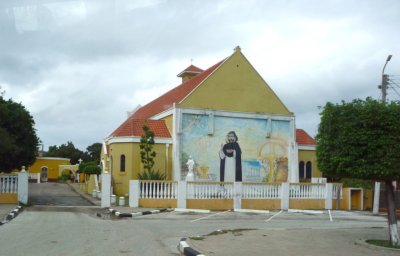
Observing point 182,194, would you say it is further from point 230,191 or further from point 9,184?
point 9,184

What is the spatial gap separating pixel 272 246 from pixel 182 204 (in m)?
13.3

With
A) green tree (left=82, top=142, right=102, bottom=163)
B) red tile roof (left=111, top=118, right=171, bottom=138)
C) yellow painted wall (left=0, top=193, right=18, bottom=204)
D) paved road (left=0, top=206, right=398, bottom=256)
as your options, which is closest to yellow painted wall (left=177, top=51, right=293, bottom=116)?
red tile roof (left=111, top=118, right=171, bottom=138)

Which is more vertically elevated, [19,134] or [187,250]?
[19,134]

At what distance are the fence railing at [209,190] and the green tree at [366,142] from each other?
13.1 metres

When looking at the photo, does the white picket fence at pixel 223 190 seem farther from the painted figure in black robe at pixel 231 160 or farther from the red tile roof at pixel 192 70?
the red tile roof at pixel 192 70

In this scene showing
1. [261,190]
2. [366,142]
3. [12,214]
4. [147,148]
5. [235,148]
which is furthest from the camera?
[235,148]

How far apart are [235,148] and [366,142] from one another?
2236 cm

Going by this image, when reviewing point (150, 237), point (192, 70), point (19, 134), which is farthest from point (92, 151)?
point (150, 237)

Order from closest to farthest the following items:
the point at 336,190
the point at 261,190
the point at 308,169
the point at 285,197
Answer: the point at 261,190 → the point at 285,197 → the point at 336,190 → the point at 308,169

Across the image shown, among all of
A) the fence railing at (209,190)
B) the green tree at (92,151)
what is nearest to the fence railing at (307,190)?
the fence railing at (209,190)

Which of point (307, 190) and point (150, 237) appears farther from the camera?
point (307, 190)

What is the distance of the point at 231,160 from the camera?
33625 millimetres

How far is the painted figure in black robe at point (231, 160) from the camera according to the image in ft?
109

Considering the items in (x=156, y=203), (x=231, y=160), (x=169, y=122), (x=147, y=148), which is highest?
(x=169, y=122)
